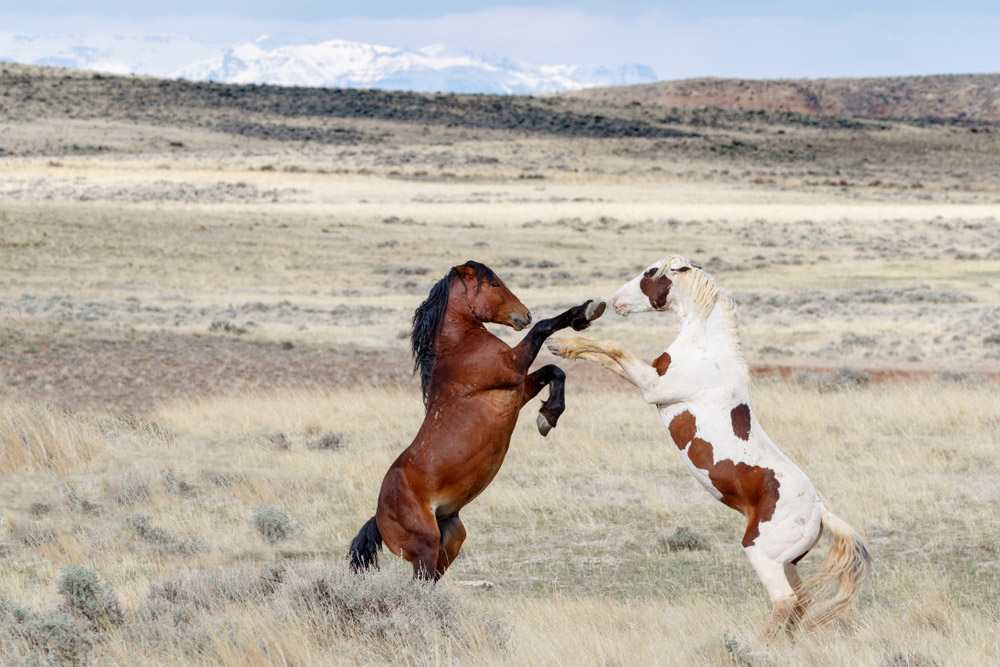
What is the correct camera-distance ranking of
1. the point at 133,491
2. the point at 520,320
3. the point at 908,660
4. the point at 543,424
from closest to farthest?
the point at 908,660 < the point at 543,424 < the point at 520,320 < the point at 133,491

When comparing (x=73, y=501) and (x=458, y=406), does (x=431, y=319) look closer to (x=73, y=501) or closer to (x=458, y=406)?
(x=458, y=406)

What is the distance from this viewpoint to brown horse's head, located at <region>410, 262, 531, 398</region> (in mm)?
5785

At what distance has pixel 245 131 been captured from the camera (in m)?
84.8

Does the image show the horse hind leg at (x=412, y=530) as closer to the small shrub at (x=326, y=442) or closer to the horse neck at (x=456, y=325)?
the horse neck at (x=456, y=325)

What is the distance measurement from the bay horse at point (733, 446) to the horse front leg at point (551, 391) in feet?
0.46

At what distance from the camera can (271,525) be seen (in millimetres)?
8898

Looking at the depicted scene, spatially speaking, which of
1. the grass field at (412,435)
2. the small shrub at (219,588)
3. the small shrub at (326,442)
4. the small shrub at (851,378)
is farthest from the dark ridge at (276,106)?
the small shrub at (219,588)

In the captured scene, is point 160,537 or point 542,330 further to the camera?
point 160,537

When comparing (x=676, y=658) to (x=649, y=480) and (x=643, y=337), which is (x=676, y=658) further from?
(x=643, y=337)

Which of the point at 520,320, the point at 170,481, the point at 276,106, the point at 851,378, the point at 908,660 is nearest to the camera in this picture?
the point at 908,660

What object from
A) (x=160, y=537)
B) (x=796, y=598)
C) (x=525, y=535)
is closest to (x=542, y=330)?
(x=796, y=598)

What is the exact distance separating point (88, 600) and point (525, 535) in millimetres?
4195

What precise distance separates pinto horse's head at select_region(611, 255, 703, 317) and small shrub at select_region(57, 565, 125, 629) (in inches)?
Answer: 122

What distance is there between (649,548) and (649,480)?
205 centimetres
